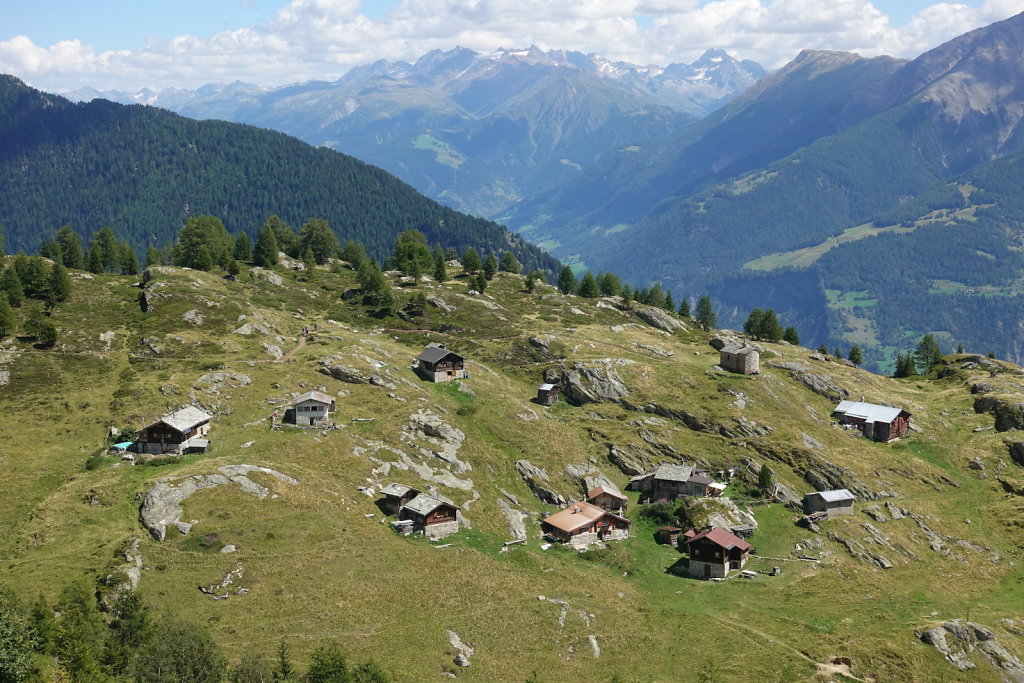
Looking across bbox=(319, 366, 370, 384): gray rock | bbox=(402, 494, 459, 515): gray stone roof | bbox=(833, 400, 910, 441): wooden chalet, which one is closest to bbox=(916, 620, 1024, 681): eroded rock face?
bbox=(833, 400, 910, 441): wooden chalet

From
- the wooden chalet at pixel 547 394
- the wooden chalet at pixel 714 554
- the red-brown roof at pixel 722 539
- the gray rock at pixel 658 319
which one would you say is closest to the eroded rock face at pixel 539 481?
the red-brown roof at pixel 722 539

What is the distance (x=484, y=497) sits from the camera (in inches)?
3573

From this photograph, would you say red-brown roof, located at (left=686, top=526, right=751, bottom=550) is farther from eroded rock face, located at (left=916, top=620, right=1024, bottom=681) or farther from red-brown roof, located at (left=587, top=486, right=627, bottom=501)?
eroded rock face, located at (left=916, top=620, right=1024, bottom=681)

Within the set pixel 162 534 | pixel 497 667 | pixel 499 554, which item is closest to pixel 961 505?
pixel 499 554

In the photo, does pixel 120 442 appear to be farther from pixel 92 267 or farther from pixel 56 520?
pixel 92 267

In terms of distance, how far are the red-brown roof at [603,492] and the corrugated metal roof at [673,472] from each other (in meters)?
6.32

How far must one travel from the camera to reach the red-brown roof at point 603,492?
314ft

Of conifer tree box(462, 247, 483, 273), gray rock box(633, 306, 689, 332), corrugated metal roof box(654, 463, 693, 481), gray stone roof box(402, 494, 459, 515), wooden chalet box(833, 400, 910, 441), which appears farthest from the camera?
conifer tree box(462, 247, 483, 273)

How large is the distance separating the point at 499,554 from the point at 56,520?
40.0 meters

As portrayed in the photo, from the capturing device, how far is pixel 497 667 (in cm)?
6188

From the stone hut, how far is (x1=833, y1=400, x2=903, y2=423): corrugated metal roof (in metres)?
14.1

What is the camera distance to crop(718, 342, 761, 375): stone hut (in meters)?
127

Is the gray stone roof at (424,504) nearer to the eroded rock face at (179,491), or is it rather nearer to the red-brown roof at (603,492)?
the eroded rock face at (179,491)

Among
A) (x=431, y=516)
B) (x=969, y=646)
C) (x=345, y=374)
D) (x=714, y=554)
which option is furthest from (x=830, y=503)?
(x=345, y=374)
